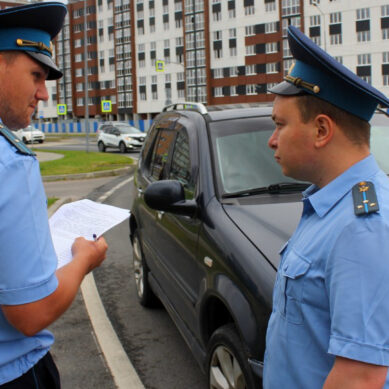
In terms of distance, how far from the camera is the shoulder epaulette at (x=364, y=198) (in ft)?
4.14

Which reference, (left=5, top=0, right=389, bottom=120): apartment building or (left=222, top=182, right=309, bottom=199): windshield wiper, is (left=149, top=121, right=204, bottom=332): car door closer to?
(left=222, top=182, right=309, bottom=199): windshield wiper

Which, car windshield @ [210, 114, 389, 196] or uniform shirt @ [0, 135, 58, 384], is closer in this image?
uniform shirt @ [0, 135, 58, 384]

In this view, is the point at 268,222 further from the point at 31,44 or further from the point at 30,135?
the point at 30,135

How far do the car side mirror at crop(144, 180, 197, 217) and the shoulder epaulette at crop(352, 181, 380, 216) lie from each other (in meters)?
→ 1.94

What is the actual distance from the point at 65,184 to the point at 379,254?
14493 mm

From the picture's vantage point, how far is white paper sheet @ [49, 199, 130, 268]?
6.14 ft

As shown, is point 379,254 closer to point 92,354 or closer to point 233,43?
point 92,354

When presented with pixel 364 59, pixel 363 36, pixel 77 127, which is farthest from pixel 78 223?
pixel 77 127

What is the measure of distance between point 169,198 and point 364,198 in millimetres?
2065

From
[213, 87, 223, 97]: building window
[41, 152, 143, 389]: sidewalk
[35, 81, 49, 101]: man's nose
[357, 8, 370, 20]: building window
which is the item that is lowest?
[41, 152, 143, 389]: sidewalk

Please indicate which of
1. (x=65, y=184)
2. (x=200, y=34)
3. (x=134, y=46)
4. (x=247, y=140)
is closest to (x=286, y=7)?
(x=200, y=34)

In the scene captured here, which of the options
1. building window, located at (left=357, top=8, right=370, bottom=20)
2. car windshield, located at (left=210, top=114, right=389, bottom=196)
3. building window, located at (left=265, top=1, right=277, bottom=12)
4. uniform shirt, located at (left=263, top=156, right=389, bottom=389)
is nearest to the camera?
uniform shirt, located at (left=263, top=156, right=389, bottom=389)

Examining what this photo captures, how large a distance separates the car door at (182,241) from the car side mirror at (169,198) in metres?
0.09

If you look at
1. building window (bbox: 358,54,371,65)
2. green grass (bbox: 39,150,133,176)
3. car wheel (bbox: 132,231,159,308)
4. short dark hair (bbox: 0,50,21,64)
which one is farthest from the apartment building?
short dark hair (bbox: 0,50,21,64)
